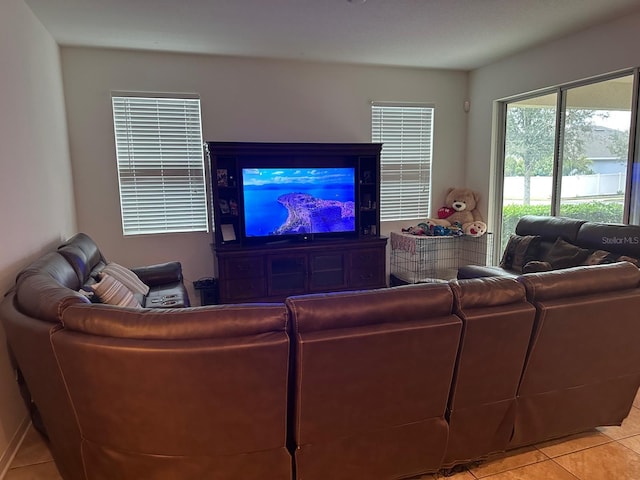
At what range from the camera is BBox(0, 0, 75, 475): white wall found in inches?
88.0

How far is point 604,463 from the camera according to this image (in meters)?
2.04

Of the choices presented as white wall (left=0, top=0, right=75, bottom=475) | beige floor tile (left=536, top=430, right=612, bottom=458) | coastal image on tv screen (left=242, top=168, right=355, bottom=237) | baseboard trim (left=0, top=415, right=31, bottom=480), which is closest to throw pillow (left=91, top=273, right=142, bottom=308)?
white wall (left=0, top=0, right=75, bottom=475)

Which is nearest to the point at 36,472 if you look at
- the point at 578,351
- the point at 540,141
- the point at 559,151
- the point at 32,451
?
the point at 32,451

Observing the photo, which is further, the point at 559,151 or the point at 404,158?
the point at 404,158

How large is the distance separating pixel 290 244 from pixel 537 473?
3.04 metres

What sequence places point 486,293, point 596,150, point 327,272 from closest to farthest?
point 486,293 → point 596,150 → point 327,272

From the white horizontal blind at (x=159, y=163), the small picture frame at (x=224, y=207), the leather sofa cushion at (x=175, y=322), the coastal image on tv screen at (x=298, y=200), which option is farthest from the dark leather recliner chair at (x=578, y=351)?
the white horizontal blind at (x=159, y=163)

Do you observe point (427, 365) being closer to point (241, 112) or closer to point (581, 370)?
point (581, 370)

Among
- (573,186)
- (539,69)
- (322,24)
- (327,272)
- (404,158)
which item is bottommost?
(327,272)

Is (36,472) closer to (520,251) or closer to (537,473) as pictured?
(537,473)

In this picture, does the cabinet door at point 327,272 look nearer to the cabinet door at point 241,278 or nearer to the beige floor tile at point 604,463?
the cabinet door at point 241,278

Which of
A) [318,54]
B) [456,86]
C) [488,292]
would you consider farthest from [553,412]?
[456,86]

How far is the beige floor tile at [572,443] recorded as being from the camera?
6.98 feet

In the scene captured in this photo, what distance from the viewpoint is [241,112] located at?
4.61m
